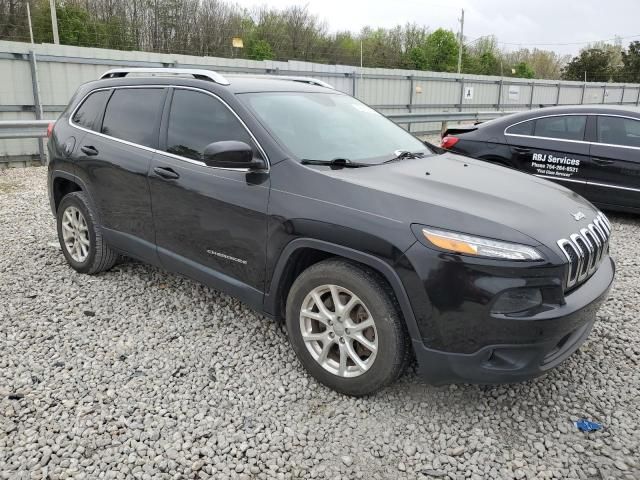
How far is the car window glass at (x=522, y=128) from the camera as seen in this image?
7.07m

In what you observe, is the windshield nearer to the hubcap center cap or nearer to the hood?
the hood

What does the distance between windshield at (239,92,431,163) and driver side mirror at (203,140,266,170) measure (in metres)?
0.22

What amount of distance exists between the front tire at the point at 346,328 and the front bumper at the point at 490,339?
0.16 m

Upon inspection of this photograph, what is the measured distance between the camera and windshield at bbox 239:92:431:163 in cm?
330

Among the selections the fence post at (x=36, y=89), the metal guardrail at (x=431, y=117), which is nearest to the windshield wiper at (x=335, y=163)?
the metal guardrail at (x=431, y=117)

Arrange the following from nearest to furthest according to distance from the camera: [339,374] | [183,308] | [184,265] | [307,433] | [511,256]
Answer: [511,256] → [307,433] → [339,374] → [184,265] → [183,308]

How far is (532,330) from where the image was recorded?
2.48m

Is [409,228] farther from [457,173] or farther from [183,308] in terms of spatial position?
[183,308]

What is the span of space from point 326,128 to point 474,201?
3.95 ft

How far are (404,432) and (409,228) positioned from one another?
1.08 m

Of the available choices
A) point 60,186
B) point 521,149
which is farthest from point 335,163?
point 521,149

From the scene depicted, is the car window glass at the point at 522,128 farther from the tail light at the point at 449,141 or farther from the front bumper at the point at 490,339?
the front bumper at the point at 490,339

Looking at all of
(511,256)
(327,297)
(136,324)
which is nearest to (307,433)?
(327,297)

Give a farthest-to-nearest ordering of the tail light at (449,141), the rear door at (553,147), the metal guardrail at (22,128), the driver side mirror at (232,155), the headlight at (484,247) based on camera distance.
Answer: the metal guardrail at (22,128) → the tail light at (449,141) → the rear door at (553,147) → the driver side mirror at (232,155) → the headlight at (484,247)
